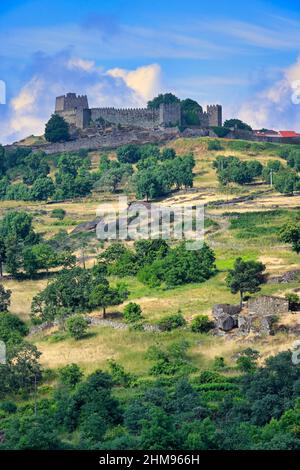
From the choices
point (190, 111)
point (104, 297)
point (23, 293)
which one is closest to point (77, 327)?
point (104, 297)

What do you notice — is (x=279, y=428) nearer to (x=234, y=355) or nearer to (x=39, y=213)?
(x=234, y=355)

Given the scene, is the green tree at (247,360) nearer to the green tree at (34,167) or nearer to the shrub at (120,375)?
the shrub at (120,375)

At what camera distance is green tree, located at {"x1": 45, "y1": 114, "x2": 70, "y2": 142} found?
116 m

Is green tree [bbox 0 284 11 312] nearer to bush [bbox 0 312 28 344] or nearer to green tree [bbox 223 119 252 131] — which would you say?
bush [bbox 0 312 28 344]

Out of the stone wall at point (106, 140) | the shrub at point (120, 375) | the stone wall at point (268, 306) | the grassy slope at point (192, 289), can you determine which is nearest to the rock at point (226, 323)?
the grassy slope at point (192, 289)

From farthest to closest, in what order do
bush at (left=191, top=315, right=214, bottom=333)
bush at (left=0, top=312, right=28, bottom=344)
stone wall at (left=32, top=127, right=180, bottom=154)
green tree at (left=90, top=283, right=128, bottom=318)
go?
stone wall at (left=32, top=127, right=180, bottom=154) < green tree at (left=90, top=283, right=128, bottom=318) < bush at (left=0, top=312, right=28, bottom=344) < bush at (left=191, top=315, right=214, bottom=333)

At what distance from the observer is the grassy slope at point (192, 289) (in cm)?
5044

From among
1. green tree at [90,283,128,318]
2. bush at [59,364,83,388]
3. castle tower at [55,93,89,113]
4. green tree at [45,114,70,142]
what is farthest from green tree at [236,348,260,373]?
castle tower at [55,93,89,113]

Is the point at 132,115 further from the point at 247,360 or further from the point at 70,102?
the point at 247,360

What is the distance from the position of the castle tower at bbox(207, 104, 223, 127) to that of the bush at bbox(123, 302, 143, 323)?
6765 cm

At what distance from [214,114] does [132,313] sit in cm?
6914

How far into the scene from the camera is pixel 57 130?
11650cm

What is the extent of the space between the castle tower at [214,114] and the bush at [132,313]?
67647 millimetres

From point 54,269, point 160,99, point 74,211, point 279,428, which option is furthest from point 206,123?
point 279,428
